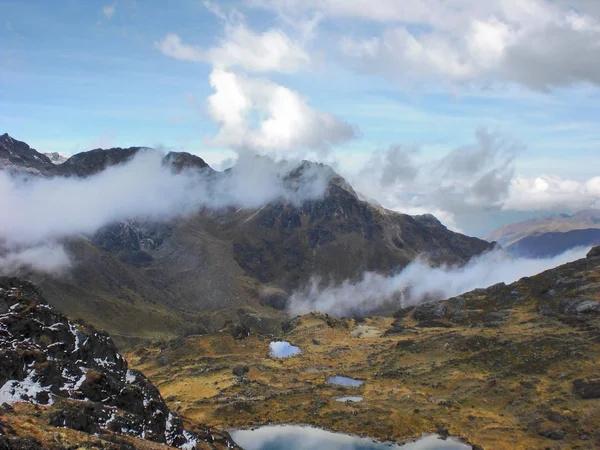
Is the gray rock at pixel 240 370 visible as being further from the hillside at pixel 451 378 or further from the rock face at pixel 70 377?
the rock face at pixel 70 377

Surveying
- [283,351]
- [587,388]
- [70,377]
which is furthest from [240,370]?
[70,377]

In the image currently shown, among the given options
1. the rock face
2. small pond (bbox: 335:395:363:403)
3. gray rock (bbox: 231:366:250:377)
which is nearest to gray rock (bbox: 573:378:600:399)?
small pond (bbox: 335:395:363:403)

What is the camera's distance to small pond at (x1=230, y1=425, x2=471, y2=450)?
99.6 meters

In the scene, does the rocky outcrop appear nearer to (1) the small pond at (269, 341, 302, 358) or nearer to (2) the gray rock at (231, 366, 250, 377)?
(1) the small pond at (269, 341, 302, 358)

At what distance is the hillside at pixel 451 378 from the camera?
344ft

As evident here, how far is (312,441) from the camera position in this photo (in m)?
104

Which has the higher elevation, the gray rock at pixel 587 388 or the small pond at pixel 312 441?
the gray rock at pixel 587 388

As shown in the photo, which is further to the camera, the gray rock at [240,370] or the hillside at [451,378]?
the gray rock at [240,370]

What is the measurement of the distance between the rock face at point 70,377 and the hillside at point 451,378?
4620 centimetres

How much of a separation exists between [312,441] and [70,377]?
59.3 m

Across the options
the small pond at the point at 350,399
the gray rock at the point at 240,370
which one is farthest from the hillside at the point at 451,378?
the small pond at the point at 350,399

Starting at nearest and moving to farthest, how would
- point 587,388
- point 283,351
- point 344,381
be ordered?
point 587,388, point 344,381, point 283,351

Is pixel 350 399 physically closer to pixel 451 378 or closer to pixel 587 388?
pixel 451 378

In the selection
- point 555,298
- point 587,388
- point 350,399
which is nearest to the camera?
point 587,388
